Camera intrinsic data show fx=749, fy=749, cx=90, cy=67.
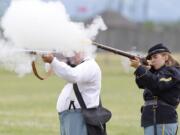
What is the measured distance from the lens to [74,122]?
966cm

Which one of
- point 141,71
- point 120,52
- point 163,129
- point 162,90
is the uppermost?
point 120,52

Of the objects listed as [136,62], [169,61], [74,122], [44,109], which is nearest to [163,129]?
[169,61]

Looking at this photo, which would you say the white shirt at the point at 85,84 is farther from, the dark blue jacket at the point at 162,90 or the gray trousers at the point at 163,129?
the gray trousers at the point at 163,129

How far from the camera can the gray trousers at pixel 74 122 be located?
9.61 m

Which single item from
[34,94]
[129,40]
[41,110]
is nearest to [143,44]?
[129,40]

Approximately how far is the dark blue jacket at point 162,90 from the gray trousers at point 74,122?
858 millimetres

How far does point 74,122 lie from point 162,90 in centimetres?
122

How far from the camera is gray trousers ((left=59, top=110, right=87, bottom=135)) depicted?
378 inches

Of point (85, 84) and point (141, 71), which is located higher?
point (141, 71)

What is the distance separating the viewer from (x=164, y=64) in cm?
984

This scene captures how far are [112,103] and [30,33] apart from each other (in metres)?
17.1

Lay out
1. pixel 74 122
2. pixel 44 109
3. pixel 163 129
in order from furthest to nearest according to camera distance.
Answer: pixel 44 109
pixel 163 129
pixel 74 122

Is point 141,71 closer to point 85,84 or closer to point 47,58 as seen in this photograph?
point 85,84

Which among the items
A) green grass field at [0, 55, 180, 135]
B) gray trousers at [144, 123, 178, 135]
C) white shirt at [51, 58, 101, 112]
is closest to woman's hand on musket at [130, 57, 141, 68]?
white shirt at [51, 58, 101, 112]
